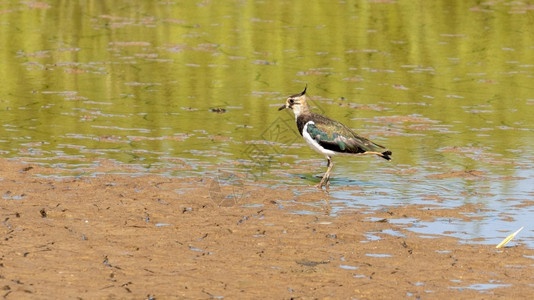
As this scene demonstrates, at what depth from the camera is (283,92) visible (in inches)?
728

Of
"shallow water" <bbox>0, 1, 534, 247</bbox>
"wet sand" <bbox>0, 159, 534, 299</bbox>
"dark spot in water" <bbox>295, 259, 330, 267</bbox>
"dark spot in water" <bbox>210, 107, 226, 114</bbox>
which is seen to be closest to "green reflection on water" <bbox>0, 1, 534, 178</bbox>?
"shallow water" <bbox>0, 1, 534, 247</bbox>

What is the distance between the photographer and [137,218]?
10250mm

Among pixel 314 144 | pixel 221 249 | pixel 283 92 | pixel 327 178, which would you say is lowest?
pixel 283 92

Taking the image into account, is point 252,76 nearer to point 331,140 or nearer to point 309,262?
point 331,140

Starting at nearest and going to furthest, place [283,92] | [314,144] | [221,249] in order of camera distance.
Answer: [221,249]
[314,144]
[283,92]

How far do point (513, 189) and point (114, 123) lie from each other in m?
6.39

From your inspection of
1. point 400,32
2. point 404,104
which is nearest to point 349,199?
point 404,104

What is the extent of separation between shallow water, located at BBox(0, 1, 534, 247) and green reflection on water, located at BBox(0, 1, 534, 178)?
5cm

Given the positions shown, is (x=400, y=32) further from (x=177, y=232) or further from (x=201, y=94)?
(x=177, y=232)

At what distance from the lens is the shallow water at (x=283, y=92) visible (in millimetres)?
12758

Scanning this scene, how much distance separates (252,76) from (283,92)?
1.58 meters

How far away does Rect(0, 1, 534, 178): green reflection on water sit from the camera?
14.5 meters

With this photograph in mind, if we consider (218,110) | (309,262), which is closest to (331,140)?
Result: (309,262)

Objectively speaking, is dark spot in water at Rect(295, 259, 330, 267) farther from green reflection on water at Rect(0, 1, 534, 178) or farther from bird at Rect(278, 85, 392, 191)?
green reflection on water at Rect(0, 1, 534, 178)
